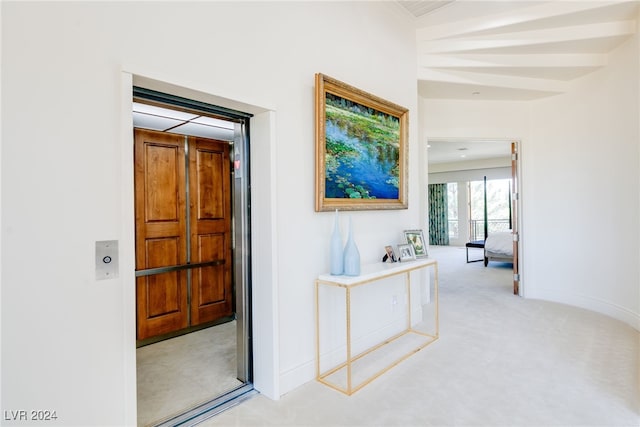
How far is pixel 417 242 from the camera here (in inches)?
128

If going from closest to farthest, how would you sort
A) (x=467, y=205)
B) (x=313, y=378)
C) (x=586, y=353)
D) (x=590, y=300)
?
(x=313, y=378), (x=586, y=353), (x=590, y=300), (x=467, y=205)

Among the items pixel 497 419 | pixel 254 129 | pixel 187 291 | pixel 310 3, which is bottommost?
pixel 497 419

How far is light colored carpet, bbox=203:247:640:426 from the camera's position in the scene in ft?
6.40

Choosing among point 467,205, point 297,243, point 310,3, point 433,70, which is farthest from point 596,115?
point 467,205

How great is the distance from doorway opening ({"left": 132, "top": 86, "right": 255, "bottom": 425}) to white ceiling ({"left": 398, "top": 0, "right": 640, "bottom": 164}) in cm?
225

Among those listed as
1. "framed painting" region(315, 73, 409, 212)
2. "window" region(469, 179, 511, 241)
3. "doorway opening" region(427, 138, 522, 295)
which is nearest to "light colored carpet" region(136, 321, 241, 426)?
"framed painting" region(315, 73, 409, 212)

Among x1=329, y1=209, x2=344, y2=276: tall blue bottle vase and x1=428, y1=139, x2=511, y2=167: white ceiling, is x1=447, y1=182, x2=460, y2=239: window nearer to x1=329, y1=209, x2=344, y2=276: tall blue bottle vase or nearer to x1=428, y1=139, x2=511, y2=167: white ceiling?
x1=428, y1=139, x2=511, y2=167: white ceiling

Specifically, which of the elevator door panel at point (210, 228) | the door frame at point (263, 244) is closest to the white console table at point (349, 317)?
the door frame at point (263, 244)

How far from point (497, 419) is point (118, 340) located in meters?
2.00

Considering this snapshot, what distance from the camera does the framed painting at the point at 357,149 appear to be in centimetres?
243

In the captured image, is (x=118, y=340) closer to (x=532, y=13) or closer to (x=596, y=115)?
(x=532, y=13)

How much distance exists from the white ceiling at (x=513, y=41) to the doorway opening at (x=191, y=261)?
7.38 ft

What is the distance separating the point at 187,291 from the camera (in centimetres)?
344

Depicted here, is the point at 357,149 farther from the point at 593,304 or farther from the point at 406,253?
the point at 593,304
